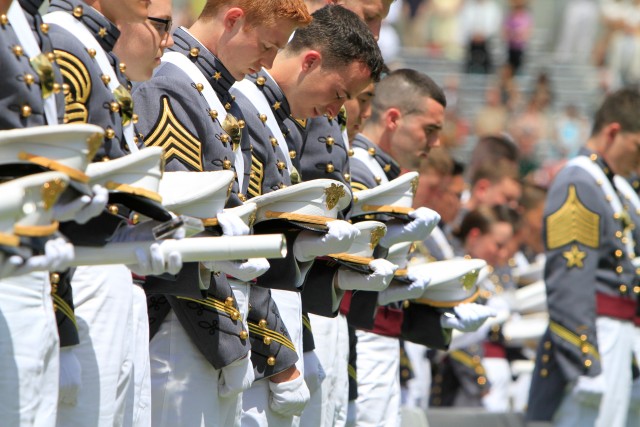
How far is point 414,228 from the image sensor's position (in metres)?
5.56

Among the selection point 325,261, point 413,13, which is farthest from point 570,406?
point 413,13

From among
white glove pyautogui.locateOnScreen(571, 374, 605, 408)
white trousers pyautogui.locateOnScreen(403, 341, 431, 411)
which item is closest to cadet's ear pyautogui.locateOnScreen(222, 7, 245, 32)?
white glove pyautogui.locateOnScreen(571, 374, 605, 408)

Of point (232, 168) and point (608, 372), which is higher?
point (232, 168)

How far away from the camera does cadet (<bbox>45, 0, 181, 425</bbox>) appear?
396 centimetres

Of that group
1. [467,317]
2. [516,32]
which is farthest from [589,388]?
[516,32]

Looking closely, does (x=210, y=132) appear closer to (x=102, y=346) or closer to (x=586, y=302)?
(x=102, y=346)

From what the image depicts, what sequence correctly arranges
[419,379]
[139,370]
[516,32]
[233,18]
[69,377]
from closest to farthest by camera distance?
[69,377] → [139,370] → [233,18] → [419,379] → [516,32]

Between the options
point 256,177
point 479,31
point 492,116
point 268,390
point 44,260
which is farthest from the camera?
point 479,31

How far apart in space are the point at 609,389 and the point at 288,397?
11.0 feet

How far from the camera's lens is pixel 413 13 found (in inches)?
842

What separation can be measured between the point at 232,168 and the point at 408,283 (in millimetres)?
1465

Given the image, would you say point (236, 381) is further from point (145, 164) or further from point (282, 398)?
point (145, 164)

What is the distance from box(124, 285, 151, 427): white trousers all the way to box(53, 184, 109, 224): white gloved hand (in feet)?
3.07

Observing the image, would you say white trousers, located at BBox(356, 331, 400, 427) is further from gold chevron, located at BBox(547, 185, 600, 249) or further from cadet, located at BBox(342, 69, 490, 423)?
gold chevron, located at BBox(547, 185, 600, 249)
